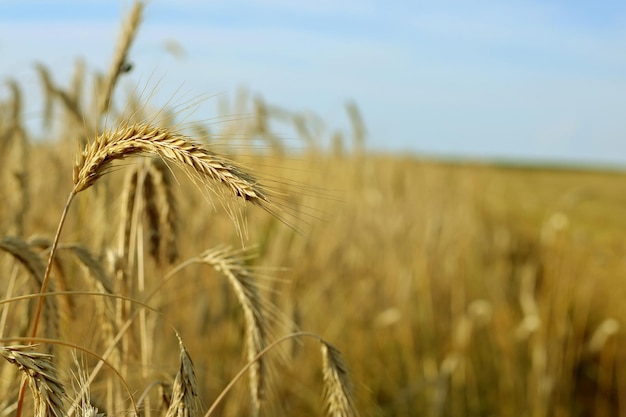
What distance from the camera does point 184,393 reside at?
46.6 inches

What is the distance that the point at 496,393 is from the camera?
17.3 ft

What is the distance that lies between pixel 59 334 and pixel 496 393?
417 cm

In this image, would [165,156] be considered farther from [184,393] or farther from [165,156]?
[184,393]

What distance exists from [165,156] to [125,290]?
2.81ft

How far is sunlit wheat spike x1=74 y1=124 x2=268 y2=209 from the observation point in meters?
1.11

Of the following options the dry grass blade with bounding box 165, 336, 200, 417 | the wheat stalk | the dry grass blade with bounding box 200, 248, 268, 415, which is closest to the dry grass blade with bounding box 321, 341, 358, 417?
the dry grass blade with bounding box 200, 248, 268, 415

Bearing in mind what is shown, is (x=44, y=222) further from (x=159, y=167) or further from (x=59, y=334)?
(x=59, y=334)

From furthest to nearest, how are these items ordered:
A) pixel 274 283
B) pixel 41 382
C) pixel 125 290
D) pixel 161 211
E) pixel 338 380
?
pixel 274 283 → pixel 161 211 → pixel 125 290 → pixel 338 380 → pixel 41 382

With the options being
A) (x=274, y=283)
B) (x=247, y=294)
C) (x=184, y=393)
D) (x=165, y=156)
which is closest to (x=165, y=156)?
(x=165, y=156)

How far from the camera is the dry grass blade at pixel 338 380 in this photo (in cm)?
150

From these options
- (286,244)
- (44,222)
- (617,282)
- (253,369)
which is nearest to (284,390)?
(286,244)

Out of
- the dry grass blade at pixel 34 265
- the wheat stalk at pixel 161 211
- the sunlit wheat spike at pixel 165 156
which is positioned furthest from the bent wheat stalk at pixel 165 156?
the wheat stalk at pixel 161 211

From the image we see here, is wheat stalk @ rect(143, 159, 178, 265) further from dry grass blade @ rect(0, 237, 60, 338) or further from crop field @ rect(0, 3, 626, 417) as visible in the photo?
dry grass blade @ rect(0, 237, 60, 338)

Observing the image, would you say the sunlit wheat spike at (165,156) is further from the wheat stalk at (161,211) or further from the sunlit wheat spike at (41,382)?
the wheat stalk at (161,211)
